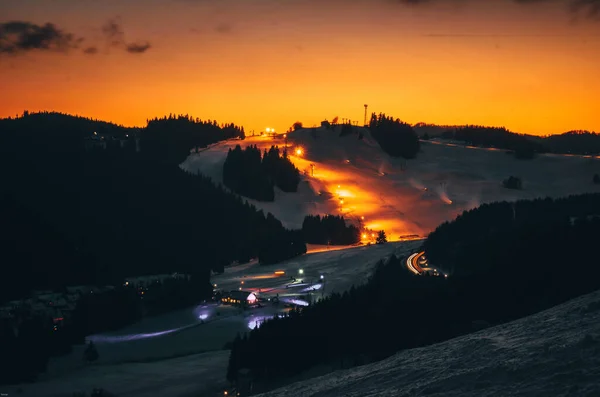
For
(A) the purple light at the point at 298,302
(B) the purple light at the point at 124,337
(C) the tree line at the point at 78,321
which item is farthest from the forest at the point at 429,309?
(B) the purple light at the point at 124,337

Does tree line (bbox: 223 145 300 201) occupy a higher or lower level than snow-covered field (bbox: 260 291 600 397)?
higher

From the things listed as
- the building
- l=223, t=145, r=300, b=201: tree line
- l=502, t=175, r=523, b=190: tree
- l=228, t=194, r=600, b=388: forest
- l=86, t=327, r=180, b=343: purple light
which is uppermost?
l=223, t=145, r=300, b=201: tree line

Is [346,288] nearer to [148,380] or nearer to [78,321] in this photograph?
[78,321]

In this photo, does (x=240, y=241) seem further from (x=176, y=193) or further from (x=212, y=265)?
(x=176, y=193)

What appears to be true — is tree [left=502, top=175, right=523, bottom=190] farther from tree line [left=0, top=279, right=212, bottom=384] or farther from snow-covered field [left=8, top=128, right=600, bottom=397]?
tree line [left=0, top=279, right=212, bottom=384]

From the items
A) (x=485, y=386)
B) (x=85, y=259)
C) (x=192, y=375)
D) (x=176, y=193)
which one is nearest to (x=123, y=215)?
(x=176, y=193)

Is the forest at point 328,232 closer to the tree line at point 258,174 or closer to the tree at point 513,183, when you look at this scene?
the tree line at point 258,174

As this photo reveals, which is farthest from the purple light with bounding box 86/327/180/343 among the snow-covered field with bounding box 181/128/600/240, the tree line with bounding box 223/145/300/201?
the tree line with bounding box 223/145/300/201
